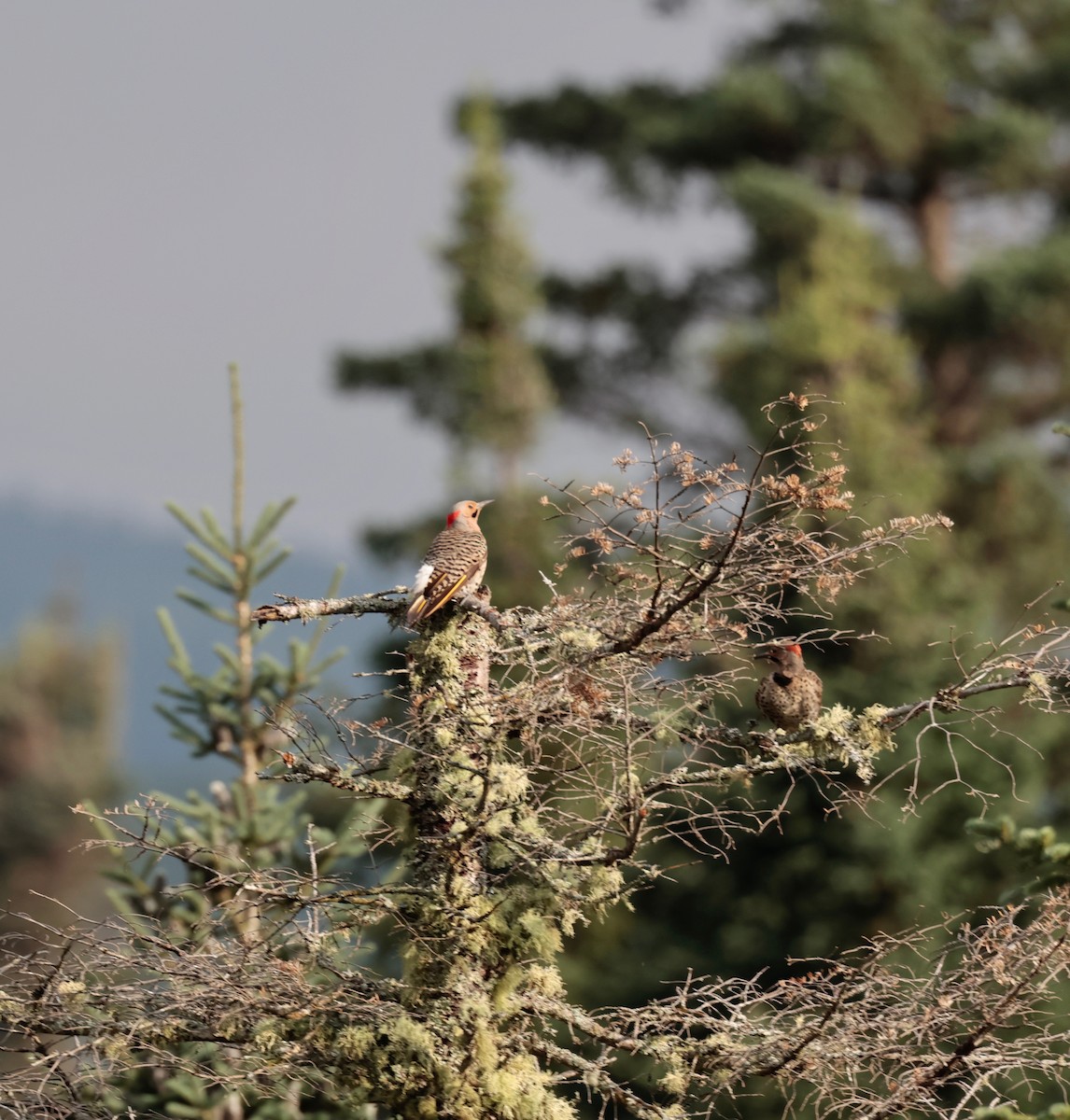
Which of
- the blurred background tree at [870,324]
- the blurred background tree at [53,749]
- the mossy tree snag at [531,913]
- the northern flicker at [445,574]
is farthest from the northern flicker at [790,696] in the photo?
the blurred background tree at [53,749]

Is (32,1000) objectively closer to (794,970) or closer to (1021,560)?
(794,970)

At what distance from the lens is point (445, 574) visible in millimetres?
7238

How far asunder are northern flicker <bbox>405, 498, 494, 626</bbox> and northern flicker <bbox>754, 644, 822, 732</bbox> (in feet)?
4.08

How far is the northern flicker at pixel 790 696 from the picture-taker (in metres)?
7.38

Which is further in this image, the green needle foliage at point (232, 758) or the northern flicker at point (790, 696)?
the green needle foliage at point (232, 758)

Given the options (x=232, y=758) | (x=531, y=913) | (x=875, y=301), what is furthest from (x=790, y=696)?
(x=875, y=301)

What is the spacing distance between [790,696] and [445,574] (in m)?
1.53

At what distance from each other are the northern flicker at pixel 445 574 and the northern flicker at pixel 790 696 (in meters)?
1.24

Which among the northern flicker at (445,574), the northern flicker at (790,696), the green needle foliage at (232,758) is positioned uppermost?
the northern flicker at (445,574)

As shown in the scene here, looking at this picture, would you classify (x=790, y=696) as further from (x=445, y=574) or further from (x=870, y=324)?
(x=870, y=324)

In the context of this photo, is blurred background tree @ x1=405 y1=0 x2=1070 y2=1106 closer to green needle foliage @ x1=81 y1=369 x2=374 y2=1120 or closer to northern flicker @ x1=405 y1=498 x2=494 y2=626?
green needle foliage @ x1=81 y1=369 x2=374 y2=1120

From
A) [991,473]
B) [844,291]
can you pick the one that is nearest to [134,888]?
[844,291]

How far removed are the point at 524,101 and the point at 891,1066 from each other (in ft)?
85.6

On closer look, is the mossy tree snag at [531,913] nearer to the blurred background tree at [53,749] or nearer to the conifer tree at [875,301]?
the conifer tree at [875,301]
